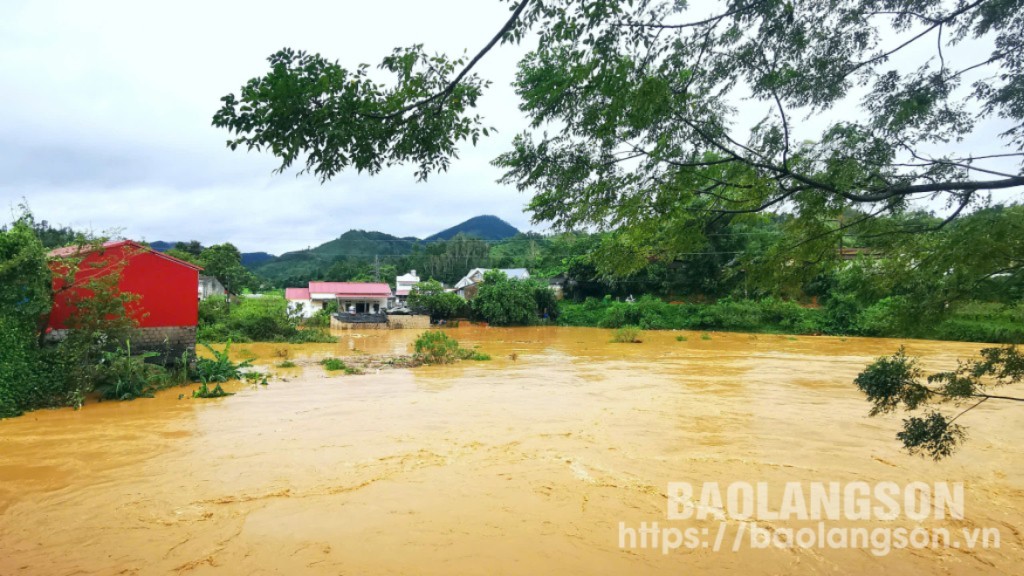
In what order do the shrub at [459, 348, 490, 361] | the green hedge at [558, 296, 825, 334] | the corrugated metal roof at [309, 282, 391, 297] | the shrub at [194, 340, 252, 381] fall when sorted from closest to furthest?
the shrub at [194, 340, 252, 381] → the shrub at [459, 348, 490, 361] → the green hedge at [558, 296, 825, 334] → the corrugated metal roof at [309, 282, 391, 297]

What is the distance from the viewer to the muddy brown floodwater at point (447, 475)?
421 cm

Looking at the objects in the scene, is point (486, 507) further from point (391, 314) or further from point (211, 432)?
point (391, 314)

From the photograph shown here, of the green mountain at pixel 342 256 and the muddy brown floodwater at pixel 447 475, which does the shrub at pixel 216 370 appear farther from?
the green mountain at pixel 342 256

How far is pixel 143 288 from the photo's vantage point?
12258mm

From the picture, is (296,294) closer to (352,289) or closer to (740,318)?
(352,289)

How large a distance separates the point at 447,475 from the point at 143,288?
10206mm

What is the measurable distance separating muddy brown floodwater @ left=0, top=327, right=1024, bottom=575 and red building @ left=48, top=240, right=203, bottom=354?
6.68ft

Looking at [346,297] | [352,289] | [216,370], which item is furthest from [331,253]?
[216,370]

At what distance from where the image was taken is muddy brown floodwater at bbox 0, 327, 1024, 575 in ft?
13.8

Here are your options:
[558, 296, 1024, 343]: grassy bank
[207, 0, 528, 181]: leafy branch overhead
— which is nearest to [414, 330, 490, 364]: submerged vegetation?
[207, 0, 528, 181]: leafy branch overhead

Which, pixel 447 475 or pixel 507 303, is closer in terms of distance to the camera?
pixel 447 475

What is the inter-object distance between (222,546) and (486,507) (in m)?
2.37

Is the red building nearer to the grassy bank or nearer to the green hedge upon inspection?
the grassy bank

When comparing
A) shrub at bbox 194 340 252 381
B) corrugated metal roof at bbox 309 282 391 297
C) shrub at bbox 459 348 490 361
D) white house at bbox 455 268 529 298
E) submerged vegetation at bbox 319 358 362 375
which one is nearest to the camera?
shrub at bbox 194 340 252 381
